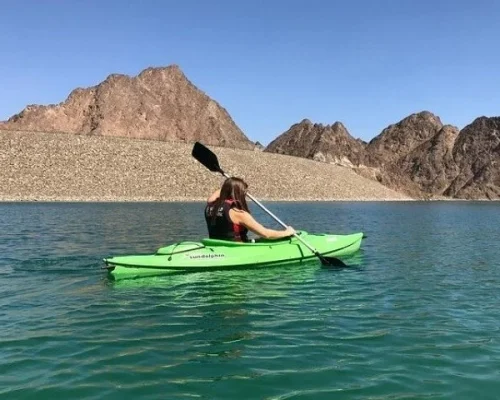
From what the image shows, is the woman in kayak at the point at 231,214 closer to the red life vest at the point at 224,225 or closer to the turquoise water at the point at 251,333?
the red life vest at the point at 224,225

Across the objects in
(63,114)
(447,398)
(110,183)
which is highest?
(63,114)

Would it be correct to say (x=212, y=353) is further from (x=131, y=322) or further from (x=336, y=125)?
(x=336, y=125)

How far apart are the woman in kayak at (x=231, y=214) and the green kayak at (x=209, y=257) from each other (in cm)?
26

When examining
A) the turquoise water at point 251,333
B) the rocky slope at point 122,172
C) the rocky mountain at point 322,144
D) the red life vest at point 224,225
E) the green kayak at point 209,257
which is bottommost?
the turquoise water at point 251,333

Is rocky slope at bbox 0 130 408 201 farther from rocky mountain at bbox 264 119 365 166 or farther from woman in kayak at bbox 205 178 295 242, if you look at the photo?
rocky mountain at bbox 264 119 365 166

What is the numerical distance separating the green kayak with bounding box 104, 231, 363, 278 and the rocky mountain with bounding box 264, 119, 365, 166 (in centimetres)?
14655

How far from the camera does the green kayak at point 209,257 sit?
1205 centimetres

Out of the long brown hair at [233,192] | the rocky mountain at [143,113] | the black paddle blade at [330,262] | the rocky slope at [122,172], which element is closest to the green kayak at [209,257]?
the black paddle blade at [330,262]

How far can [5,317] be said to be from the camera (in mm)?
8625

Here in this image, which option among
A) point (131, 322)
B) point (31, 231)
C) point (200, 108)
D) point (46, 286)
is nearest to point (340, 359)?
point (131, 322)

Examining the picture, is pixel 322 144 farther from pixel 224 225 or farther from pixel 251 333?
pixel 251 333

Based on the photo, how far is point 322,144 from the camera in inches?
6457

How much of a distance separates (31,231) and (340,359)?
21.3m

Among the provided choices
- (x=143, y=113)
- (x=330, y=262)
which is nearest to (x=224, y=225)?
(x=330, y=262)
